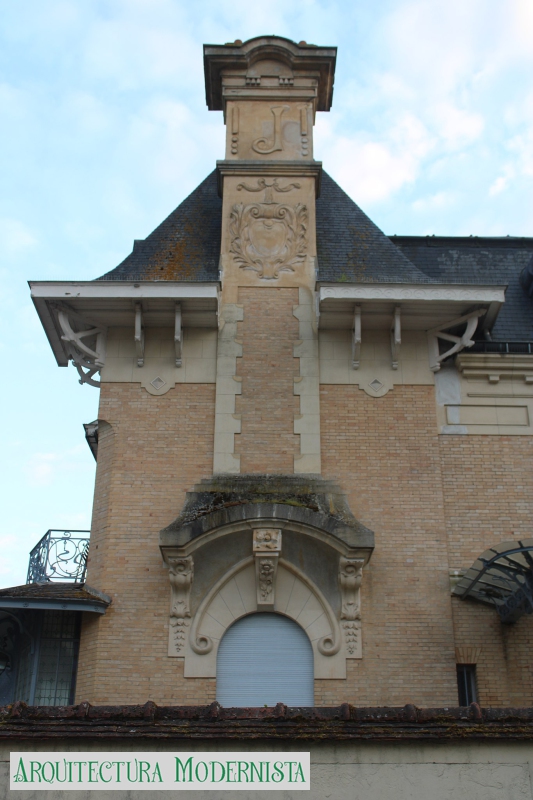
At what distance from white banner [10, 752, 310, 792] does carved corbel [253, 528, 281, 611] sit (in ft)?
14.6

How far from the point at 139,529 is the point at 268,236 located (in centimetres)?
557

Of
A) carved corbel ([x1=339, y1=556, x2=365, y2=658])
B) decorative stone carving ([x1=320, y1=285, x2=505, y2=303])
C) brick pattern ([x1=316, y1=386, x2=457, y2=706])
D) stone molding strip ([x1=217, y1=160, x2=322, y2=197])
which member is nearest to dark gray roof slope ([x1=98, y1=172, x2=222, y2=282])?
stone molding strip ([x1=217, y1=160, x2=322, y2=197])

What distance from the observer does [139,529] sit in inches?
525

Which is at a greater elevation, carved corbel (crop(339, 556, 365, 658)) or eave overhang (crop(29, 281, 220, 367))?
eave overhang (crop(29, 281, 220, 367))

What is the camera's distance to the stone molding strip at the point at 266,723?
8266mm

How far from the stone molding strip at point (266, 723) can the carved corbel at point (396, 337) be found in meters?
6.98

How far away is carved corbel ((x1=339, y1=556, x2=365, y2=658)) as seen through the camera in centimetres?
1252

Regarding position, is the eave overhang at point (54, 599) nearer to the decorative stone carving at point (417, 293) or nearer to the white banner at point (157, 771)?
the white banner at point (157, 771)

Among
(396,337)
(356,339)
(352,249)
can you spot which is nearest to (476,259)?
(352,249)

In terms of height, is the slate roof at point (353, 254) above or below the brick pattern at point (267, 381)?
above

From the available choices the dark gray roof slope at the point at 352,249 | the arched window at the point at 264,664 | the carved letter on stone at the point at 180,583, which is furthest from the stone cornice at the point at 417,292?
the arched window at the point at 264,664

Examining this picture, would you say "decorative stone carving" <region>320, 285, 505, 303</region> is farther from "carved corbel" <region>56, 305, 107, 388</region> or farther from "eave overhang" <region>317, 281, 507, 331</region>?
"carved corbel" <region>56, 305, 107, 388</region>

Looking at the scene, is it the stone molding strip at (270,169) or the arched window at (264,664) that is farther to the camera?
the stone molding strip at (270,169)

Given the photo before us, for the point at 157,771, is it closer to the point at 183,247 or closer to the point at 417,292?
the point at 417,292
